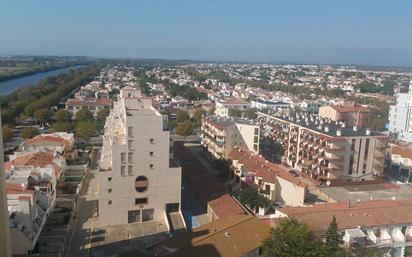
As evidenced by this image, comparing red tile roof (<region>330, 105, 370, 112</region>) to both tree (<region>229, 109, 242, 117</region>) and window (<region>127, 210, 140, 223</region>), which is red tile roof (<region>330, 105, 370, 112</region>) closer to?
tree (<region>229, 109, 242, 117</region>)

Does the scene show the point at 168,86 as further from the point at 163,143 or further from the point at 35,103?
the point at 163,143

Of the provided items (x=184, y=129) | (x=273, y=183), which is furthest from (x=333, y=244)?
(x=184, y=129)

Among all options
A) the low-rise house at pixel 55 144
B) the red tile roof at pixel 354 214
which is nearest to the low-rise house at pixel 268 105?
the low-rise house at pixel 55 144

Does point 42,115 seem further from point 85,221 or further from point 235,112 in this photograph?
point 85,221

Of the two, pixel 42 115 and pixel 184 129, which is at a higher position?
pixel 42 115

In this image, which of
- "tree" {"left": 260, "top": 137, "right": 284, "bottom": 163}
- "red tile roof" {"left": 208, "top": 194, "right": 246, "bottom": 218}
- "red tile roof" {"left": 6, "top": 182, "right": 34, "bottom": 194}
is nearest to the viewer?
"red tile roof" {"left": 6, "top": 182, "right": 34, "bottom": 194}

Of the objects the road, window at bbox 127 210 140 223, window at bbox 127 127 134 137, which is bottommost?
the road

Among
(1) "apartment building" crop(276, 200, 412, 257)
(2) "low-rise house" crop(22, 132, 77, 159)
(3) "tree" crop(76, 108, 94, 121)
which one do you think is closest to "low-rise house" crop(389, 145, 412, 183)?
(1) "apartment building" crop(276, 200, 412, 257)
